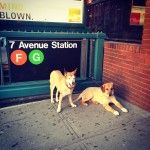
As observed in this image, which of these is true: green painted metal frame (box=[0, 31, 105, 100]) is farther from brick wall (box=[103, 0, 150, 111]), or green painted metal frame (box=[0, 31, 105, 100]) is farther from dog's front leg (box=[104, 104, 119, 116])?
dog's front leg (box=[104, 104, 119, 116])

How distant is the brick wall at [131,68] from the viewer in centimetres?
416

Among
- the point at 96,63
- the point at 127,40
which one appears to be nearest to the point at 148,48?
the point at 127,40

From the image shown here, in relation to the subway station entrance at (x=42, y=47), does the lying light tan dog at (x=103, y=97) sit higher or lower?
lower

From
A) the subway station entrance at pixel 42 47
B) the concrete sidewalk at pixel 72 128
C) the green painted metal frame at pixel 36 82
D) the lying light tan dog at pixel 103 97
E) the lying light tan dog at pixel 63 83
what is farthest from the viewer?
the subway station entrance at pixel 42 47

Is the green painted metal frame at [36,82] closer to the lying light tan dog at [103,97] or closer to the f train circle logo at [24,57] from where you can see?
the f train circle logo at [24,57]

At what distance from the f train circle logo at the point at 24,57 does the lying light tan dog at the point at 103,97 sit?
1295 millimetres

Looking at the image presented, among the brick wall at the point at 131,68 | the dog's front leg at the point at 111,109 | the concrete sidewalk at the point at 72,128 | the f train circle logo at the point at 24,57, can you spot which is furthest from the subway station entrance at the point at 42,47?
the dog's front leg at the point at 111,109

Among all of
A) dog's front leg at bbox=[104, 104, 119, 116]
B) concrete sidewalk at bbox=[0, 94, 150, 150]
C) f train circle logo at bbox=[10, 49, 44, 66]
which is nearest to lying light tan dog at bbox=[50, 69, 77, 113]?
concrete sidewalk at bbox=[0, 94, 150, 150]

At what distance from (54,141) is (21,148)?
51 cm

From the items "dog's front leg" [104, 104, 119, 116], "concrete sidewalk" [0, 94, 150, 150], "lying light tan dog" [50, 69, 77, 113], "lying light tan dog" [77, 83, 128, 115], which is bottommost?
"concrete sidewalk" [0, 94, 150, 150]

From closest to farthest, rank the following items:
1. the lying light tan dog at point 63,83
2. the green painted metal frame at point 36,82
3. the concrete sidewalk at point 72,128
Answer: the concrete sidewalk at point 72,128
the lying light tan dog at point 63,83
the green painted metal frame at point 36,82

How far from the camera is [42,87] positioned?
16.1ft

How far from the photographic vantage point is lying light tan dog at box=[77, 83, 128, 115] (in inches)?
168

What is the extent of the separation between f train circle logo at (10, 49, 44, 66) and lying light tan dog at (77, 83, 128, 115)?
1.29 metres
